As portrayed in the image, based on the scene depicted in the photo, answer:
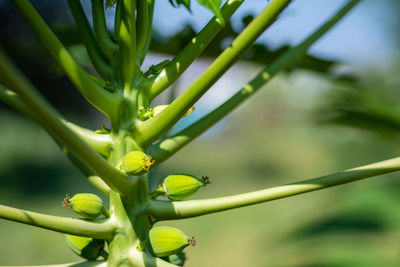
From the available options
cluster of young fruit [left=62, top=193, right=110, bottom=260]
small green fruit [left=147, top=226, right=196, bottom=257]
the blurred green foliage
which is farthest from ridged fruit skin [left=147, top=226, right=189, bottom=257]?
the blurred green foliage

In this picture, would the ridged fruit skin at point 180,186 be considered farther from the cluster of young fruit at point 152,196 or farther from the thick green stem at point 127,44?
the thick green stem at point 127,44

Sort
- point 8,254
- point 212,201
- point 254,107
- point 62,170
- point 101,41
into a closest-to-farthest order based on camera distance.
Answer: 1. point 212,201
2. point 101,41
3. point 8,254
4. point 62,170
5. point 254,107

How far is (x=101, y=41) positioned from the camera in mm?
796

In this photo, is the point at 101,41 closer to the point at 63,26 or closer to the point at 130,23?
the point at 130,23

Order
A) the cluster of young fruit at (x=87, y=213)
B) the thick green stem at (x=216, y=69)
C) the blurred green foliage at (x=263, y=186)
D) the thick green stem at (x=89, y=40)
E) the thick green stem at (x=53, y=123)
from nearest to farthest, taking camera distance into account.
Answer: the thick green stem at (x=53, y=123)
the thick green stem at (x=216, y=69)
the cluster of young fruit at (x=87, y=213)
the thick green stem at (x=89, y=40)
the blurred green foliage at (x=263, y=186)

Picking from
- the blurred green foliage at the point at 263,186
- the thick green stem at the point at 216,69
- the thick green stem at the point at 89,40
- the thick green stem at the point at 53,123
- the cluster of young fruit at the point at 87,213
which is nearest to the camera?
the thick green stem at the point at 53,123

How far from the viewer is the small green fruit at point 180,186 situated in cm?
71

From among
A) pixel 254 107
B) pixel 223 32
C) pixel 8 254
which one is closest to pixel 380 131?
pixel 223 32

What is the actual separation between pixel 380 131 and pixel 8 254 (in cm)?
398

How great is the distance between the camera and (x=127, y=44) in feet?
2.44

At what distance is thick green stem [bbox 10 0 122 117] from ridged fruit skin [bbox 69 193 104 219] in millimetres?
153

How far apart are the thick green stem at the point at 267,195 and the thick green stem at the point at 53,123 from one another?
9cm

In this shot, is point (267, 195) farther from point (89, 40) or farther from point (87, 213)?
point (89, 40)

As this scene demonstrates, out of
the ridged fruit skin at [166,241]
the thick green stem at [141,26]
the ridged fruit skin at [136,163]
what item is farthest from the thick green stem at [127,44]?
the ridged fruit skin at [166,241]
